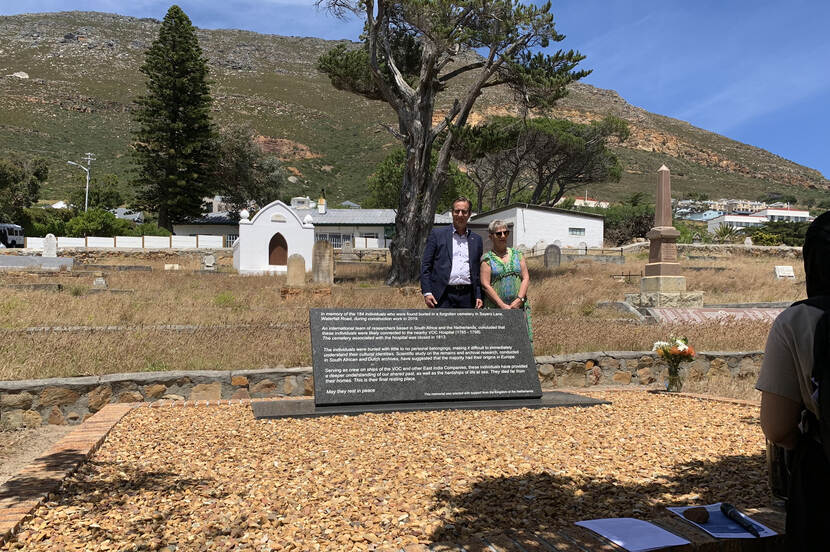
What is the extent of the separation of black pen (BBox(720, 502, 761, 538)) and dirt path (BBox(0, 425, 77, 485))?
166 inches

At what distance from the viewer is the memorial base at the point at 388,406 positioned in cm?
533

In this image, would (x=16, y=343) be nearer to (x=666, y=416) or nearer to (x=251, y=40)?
(x=666, y=416)

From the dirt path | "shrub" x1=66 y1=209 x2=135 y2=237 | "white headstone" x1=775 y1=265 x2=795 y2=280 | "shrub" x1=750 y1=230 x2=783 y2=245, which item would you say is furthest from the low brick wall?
"shrub" x1=750 y1=230 x2=783 y2=245

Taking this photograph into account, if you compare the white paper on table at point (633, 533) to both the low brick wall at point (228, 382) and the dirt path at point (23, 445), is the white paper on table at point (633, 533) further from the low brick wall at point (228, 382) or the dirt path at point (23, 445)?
the low brick wall at point (228, 382)

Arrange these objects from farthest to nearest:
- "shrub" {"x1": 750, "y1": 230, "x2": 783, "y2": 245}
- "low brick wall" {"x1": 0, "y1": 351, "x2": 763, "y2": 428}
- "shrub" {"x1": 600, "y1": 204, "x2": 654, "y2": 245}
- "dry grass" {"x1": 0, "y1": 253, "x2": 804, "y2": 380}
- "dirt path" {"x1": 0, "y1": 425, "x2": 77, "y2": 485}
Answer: "shrub" {"x1": 600, "y1": 204, "x2": 654, "y2": 245} → "shrub" {"x1": 750, "y1": 230, "x2": 783, "y2": 245} → "dry grass" {"x1": 0, "y1": 253, "x2": 804, "y2": 380} → "low brick wall" {"x1": 0, "y1": 351, "x2": 763, "y2": 428} → "dirt path" {"x1": 0, "y1": 425, "x2": 77, "y2": 485}

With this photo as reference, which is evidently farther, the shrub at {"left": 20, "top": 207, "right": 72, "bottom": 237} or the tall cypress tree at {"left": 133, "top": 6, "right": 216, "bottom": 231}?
the shrub at {"left": 20, "top": 207, "right": 72, "bottom": 237}

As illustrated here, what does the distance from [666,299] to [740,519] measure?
1364 centimetres

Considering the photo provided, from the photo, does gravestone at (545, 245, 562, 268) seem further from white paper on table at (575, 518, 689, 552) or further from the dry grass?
white paper on table at (575, 518, 689, 552)

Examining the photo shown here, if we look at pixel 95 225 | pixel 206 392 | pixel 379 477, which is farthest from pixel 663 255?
pixel 95 225

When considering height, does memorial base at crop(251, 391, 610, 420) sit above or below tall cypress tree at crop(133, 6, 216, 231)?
below

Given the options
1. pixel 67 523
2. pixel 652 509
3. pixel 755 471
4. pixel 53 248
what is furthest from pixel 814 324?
pixel 53 248

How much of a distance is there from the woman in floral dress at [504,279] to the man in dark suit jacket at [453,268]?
→ 10 cm

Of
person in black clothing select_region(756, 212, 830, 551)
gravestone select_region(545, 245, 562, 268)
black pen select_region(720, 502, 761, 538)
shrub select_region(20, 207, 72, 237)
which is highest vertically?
shrub select_region(20, 207, 72, 237)

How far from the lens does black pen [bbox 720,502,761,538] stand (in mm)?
2552
